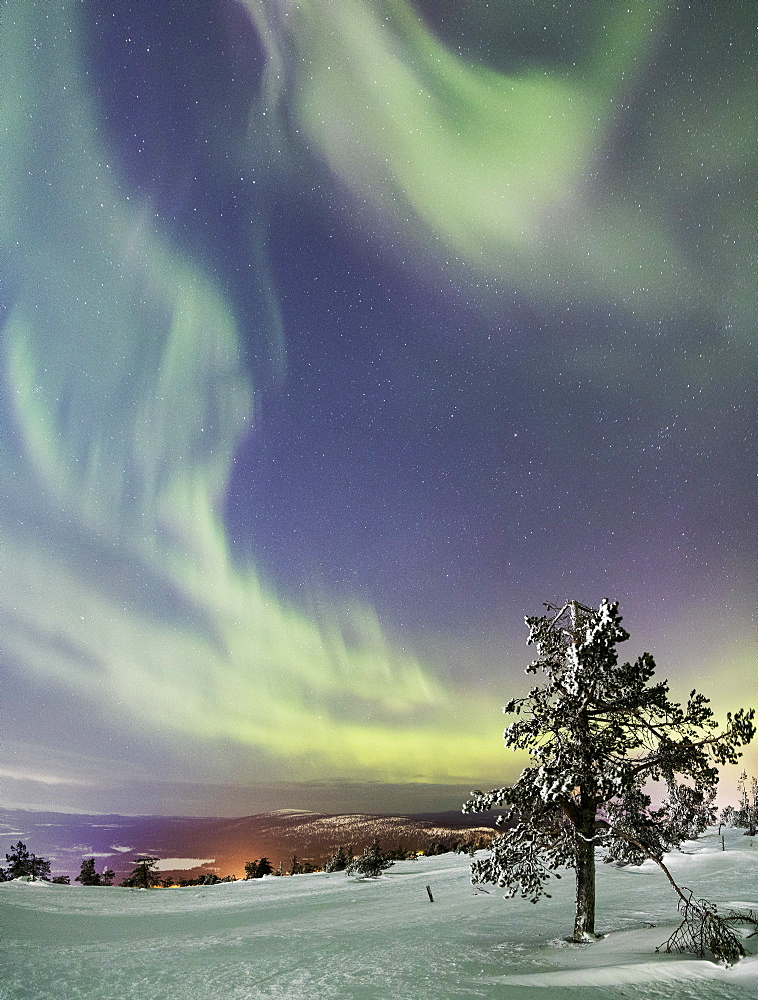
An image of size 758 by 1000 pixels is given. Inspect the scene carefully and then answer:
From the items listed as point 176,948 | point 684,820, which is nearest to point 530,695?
point 684,820

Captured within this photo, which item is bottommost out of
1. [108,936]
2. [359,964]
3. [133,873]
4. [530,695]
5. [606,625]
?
[133,873]

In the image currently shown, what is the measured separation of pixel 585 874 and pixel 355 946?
8360 mm

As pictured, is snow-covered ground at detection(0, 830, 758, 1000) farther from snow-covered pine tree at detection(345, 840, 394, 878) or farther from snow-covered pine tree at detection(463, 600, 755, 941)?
snow-covered pine tree at detection(345, 840, 394, 878)

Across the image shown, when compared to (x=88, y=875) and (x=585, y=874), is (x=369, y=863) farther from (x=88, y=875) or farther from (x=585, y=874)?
(x=585, y=874)

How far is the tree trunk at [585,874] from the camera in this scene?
1614cm

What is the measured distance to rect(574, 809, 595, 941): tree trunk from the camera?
53.0ft

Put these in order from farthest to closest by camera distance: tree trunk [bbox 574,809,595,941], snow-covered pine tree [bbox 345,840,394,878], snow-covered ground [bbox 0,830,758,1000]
→ snow-covered pine tree [bbox 345,840,394,878], tree trunk [bbox 574,809,595,941], snow-covered ground [bbox 0,830,758,1000]

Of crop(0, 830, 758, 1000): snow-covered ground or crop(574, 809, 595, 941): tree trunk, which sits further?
crop(574, 809, 595, 941): tree trunk

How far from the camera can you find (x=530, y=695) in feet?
55.7

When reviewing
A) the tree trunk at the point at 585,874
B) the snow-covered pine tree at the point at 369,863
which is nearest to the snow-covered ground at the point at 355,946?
the tree trunk at the point at 585,874

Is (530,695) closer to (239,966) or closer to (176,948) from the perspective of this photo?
(239,966)

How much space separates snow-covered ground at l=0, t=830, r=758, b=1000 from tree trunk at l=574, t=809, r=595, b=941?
0.53m

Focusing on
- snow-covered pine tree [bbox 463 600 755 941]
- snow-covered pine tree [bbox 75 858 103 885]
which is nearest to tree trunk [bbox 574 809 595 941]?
snow-covered pine tree [bbox 463 600 755 941]

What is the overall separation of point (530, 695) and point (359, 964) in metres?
8.89
